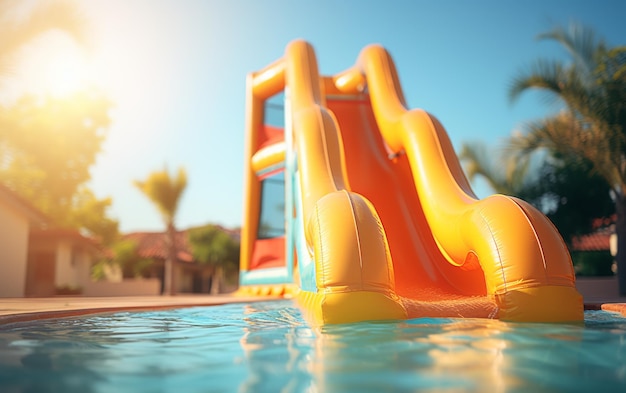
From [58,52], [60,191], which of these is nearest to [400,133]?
[58,52]

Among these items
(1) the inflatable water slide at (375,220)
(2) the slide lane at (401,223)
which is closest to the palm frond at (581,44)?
(1) the inflatable water slide at (375,220)

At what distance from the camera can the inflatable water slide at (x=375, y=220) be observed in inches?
166

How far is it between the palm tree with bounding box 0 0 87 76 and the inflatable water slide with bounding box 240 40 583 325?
3.60 metres

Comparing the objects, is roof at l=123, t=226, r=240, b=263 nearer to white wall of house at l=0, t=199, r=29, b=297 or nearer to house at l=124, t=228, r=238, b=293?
house at l=124, t=228, r=238, b=293

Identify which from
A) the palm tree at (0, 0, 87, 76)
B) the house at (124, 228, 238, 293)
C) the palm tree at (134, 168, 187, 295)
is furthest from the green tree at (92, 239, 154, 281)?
the palm tree at (0, 0, 87, 76)

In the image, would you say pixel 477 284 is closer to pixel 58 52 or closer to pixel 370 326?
pixel 370 326

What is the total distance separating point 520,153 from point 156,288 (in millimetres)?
13894

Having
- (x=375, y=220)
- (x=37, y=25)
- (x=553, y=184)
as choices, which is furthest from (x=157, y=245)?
(x=375, y=220)

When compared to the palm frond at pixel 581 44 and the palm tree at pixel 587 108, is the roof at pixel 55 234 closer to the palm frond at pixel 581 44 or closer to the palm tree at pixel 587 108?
the palm tree at pixel 587 108

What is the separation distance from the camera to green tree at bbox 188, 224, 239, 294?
2784 cm

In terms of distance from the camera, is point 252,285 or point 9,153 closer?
point 252,285

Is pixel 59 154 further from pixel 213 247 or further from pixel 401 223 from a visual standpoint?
pixel 401 223

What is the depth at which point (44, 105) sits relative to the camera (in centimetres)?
2559

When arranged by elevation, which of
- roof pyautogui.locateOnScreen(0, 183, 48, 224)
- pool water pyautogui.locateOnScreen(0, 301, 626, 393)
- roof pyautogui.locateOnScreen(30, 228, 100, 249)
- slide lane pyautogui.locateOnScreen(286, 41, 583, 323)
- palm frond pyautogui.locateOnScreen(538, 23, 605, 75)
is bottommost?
pool water pyautogui.locateOnScreen(0, 301, 626, 393)
